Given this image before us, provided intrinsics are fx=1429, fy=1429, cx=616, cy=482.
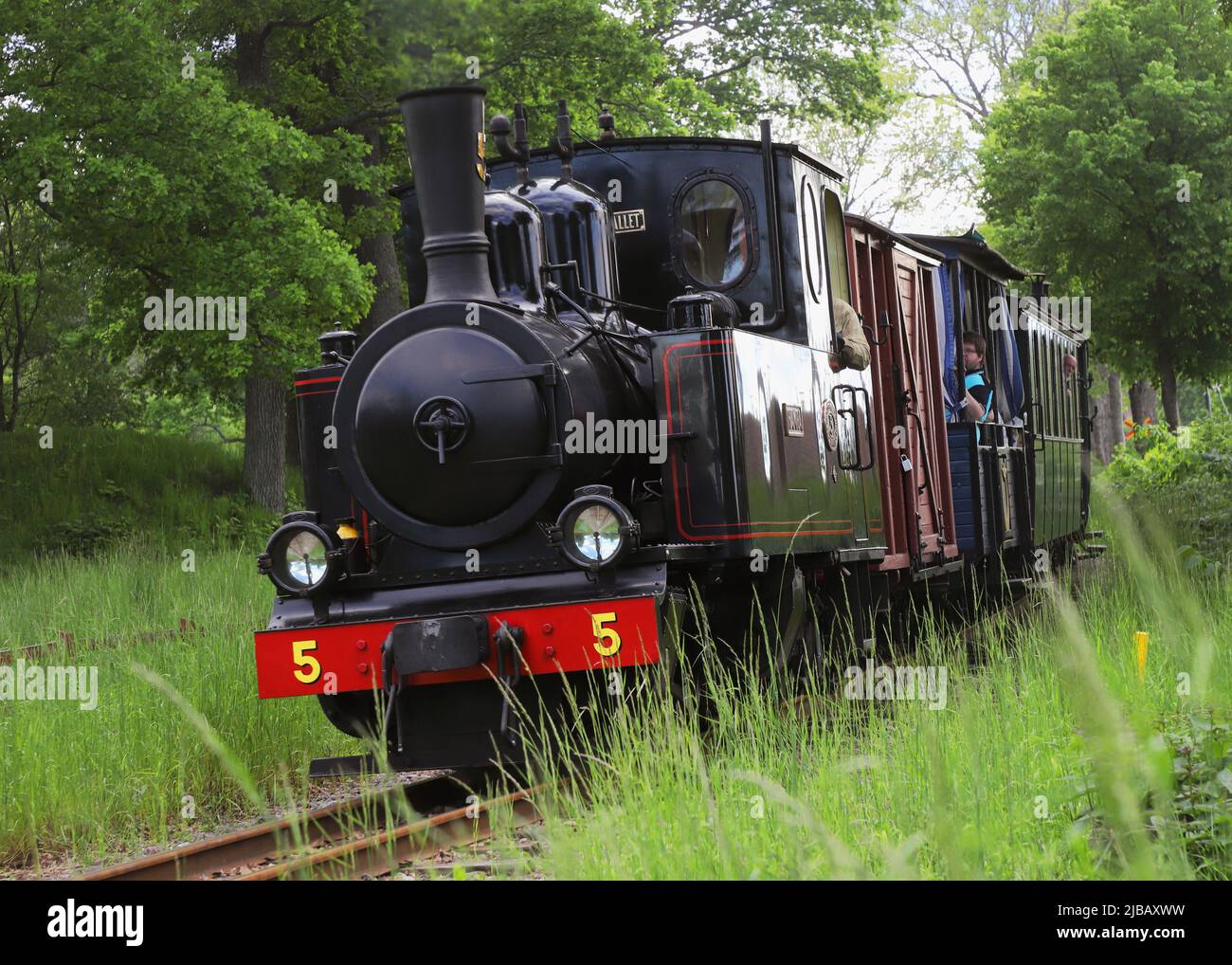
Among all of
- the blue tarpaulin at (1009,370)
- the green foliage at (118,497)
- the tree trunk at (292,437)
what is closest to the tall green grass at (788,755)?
the blue tarpaulin at (1009,370)

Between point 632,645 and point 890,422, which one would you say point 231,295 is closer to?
point 890,422

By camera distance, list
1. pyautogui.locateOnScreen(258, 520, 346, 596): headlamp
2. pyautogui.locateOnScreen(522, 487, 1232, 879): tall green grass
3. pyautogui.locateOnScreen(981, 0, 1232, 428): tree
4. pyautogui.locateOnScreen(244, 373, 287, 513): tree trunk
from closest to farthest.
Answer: pyautogui.locateOnScreen(522, 487, 1232, 879): tall green grass
pyautogui.locateOnScreen(258, 520, 346, 596): headlamp
pyautogui.locateOnScreen(244, 373, 287, 513): tree trunk
pyautogui.locateOnScreen(981, 0, 1232, 428): tree

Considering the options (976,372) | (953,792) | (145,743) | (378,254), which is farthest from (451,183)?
(378,254)

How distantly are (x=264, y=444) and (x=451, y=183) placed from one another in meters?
13.4

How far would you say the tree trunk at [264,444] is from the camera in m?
18.6

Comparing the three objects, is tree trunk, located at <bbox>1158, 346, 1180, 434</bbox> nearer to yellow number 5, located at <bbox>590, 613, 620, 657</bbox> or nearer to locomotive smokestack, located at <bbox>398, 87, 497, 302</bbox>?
locomotive smokestack, located at <bbox>398, 87, 497, 302</bbox>

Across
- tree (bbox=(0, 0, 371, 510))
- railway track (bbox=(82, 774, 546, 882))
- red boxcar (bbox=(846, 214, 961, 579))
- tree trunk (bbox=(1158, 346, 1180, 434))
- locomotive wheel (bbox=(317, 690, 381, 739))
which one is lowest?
railway track (bbox=(82, 774, 546, 882))

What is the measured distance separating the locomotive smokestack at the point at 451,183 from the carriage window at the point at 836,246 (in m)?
2.26

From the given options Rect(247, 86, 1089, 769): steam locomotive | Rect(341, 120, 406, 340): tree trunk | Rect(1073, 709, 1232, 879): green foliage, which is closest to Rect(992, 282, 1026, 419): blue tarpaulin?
Rect(247, 86, 1089, 769): steam locomotive

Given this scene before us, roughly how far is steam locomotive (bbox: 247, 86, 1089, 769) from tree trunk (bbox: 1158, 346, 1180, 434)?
19.0 meters

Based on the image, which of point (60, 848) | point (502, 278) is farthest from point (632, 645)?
point (60, 848)

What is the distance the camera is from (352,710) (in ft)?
20.9

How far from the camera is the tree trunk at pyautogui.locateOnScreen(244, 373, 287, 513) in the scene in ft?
61.1

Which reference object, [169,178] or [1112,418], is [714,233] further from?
[1112,418]
